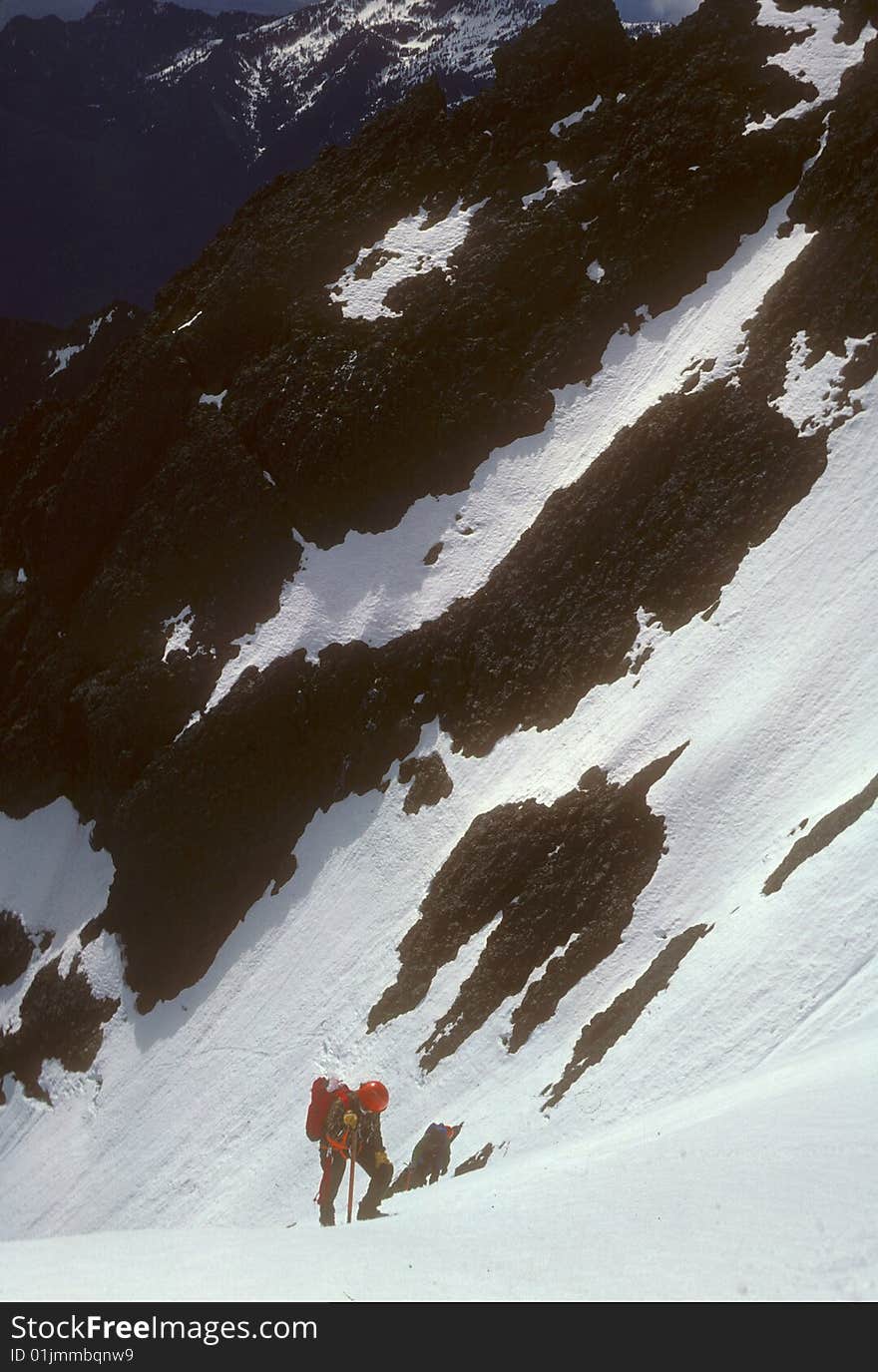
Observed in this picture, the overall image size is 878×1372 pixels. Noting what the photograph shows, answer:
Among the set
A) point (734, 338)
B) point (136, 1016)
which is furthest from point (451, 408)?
point (136, 1016)

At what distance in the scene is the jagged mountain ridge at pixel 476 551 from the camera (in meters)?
37.8

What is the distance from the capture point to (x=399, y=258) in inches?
2467

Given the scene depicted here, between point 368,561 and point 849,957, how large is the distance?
42135 millimetres

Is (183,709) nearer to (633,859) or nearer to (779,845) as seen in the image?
(633,859)

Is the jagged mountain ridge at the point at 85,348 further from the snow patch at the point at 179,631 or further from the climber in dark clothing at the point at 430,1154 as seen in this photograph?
the climber in dark clothing at the point at 430,1154

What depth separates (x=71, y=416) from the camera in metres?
69.1

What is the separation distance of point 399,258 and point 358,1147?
61013 mm

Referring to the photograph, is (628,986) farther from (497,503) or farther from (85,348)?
(85,348)

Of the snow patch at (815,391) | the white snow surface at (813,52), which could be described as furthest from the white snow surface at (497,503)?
the white snow surface at (813,52)

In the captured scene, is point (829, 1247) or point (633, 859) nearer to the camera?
point (829, 1247)

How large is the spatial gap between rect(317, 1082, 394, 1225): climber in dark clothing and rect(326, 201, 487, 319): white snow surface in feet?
181

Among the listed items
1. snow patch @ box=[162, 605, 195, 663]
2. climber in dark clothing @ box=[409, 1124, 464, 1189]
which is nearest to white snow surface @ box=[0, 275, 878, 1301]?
climber in dark clothing @ box=[409, 1124, 464, 1189]

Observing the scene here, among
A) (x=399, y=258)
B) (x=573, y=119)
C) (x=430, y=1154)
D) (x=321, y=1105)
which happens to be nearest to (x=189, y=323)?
(x=399, y=258)

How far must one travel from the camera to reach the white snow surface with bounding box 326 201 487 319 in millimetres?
61344
